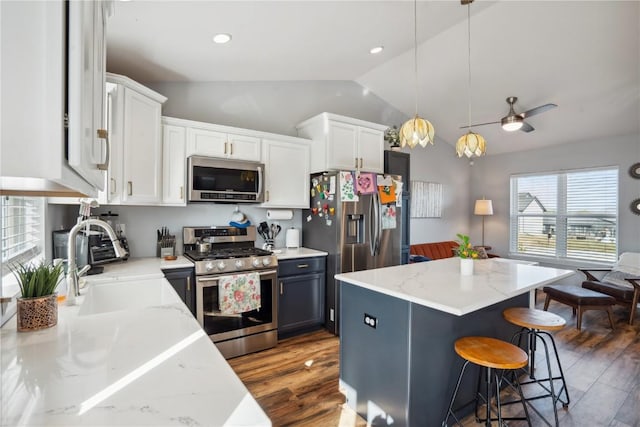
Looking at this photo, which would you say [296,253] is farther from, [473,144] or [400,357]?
[473,144]

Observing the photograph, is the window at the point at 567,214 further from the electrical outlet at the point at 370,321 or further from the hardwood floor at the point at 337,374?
the electrical outlet at the point at 370,321

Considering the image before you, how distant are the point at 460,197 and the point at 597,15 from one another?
12.6ft

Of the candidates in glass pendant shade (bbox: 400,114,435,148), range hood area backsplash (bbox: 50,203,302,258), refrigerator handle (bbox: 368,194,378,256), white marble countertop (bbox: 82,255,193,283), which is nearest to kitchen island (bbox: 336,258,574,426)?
glass pendant shade (bbox: 400,114,435,148)

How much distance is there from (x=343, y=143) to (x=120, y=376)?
10.8 feet

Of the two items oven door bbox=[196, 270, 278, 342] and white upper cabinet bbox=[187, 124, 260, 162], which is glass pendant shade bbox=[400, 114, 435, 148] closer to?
white upper cabinet bbox=[187, 124, 260, 162]

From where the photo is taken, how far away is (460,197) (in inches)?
258

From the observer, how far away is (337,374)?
2660 mm

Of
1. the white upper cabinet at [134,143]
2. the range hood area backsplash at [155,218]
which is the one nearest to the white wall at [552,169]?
the range hood area backsplash at [155,218]

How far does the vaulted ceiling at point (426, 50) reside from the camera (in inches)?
97.0

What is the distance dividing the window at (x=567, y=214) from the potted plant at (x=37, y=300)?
6.69 m

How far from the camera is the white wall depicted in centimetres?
472

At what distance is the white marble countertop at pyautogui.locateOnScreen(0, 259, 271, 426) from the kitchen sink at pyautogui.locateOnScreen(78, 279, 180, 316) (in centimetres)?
70

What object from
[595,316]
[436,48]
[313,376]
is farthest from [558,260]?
[313,376]

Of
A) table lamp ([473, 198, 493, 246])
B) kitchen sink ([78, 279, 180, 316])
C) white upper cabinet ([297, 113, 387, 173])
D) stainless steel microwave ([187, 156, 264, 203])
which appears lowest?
kitchen sink ([78, 279, 180, 316])
